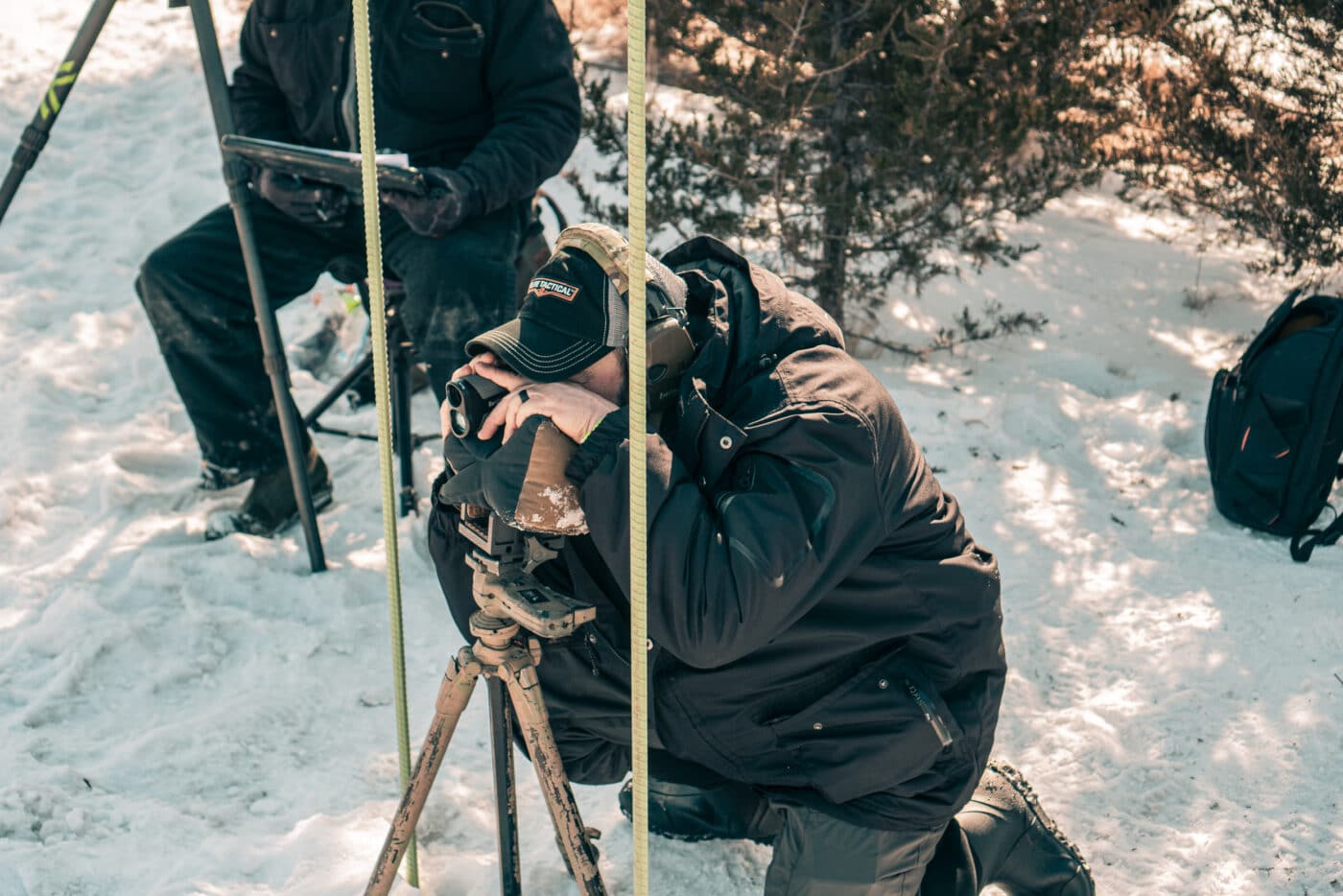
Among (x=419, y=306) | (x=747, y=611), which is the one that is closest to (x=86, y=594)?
(x=419, y=306)

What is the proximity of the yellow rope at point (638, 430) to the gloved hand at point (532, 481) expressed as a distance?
180 millimetres

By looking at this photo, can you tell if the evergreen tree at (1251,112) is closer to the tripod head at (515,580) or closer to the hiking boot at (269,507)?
the hiking boot at (269,507)

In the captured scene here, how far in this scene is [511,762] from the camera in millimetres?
1829

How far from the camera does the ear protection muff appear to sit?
1.71 m

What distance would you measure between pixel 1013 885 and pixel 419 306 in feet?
6.72

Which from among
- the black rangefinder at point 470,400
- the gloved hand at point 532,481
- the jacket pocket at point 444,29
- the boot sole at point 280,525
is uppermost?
the jacket pocket at point 444,29

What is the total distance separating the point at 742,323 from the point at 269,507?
211 centimetres

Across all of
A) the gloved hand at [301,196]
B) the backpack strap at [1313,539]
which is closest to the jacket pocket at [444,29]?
the gloved hand at [301,196]

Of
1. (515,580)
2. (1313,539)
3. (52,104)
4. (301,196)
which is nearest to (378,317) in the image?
(515,580)

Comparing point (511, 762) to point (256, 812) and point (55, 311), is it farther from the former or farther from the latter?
point (55, 311)

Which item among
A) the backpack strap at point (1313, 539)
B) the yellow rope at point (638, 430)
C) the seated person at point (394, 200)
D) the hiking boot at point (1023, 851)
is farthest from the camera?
the backpack strap at point (1313, 539)

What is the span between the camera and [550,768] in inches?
70.3

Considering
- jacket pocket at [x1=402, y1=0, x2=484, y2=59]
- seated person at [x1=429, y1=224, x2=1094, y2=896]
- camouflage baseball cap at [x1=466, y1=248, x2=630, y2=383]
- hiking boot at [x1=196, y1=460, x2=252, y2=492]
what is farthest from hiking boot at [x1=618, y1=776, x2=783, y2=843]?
jacket pocket at [x1=402, y1=0, x2=484, y2=59]

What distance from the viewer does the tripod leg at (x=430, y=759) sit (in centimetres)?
177
